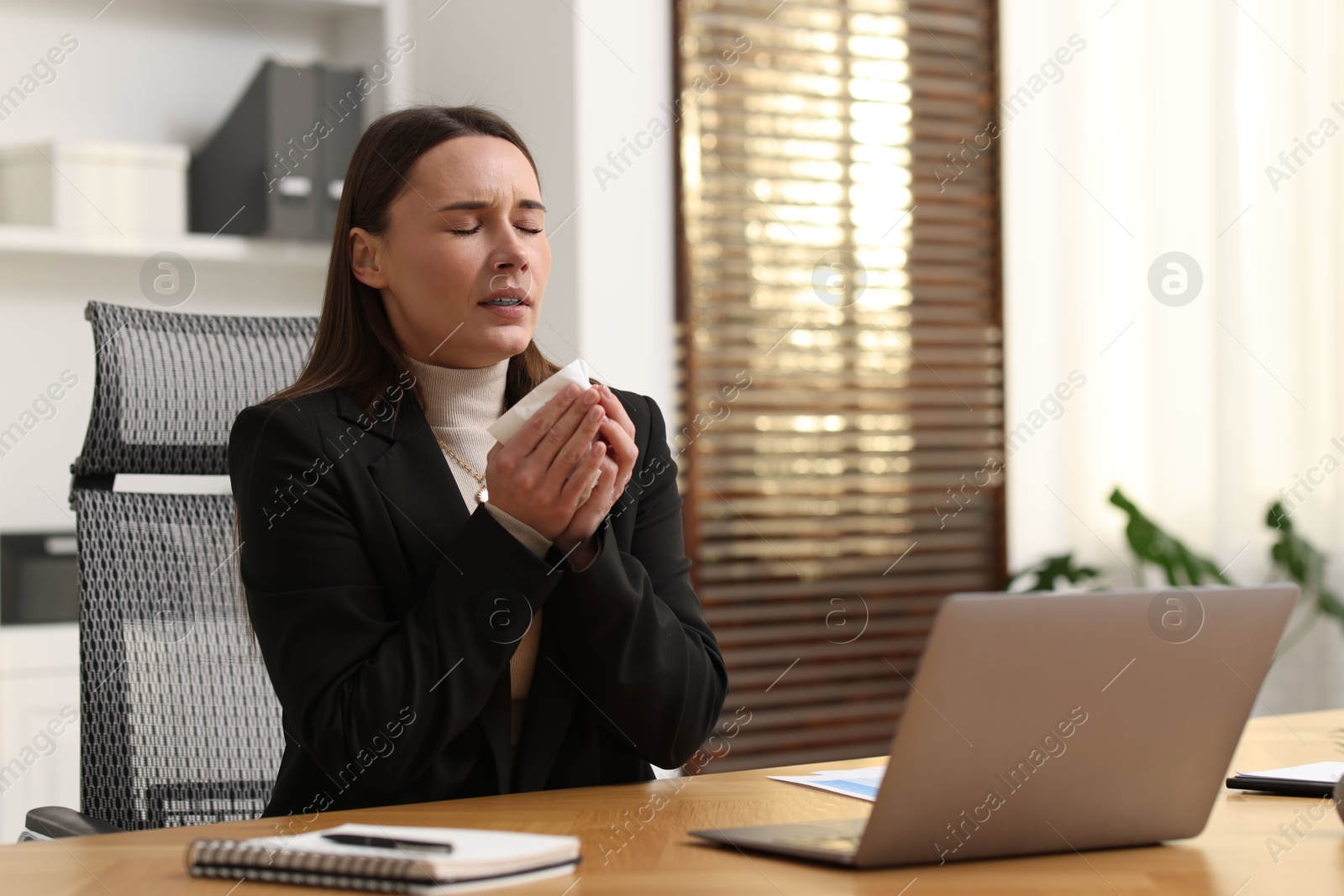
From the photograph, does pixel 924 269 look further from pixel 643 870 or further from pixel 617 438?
pixel 643 870

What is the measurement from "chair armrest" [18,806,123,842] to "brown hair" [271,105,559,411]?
0.46 metres

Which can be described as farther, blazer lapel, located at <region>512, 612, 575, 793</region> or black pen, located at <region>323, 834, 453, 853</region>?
blazer lapel, located at <region>512, 612, 575, 793</region>

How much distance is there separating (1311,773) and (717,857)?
61cm

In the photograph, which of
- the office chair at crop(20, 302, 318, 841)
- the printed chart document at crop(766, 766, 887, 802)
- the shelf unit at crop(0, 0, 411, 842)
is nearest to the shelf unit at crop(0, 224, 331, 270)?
the shelf unit at crop(0, 0, 411, 842)

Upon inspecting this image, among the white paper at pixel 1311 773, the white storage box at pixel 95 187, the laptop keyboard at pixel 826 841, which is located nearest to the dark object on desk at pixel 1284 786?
the white paper at pixel 1311 773

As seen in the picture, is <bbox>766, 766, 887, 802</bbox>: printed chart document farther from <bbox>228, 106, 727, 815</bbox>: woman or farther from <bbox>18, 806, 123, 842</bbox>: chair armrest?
<bbox>18, 806, 123, 842</bbox>: chair armrest

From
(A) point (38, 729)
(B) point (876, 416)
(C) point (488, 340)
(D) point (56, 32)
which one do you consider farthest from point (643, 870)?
(D) point (56, 32)

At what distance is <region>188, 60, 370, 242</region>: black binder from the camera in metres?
2.89

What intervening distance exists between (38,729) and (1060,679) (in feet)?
7.50

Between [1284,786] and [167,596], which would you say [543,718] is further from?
[1284,786]

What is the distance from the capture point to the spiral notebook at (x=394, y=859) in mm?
823

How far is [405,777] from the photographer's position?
1.30m

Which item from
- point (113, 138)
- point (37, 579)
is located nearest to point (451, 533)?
point (37, 579)

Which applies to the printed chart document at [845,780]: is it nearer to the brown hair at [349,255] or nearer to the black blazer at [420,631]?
the black blazer at [420,631]
